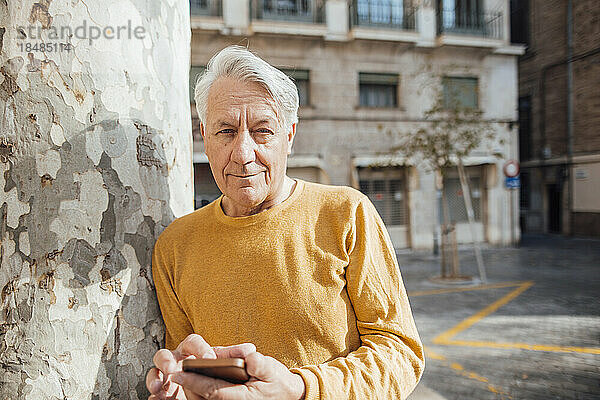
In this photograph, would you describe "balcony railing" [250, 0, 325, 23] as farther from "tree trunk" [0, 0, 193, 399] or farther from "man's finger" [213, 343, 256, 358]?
"man's finger" [213, 343, 256, 358]

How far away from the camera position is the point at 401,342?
1195 mm

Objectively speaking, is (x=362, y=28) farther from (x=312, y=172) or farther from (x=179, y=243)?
(x=179, y=243)

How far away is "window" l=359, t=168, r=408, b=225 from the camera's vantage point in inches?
587

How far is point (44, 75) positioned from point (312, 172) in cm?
1327

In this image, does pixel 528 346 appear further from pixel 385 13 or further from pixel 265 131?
pixel 385 13

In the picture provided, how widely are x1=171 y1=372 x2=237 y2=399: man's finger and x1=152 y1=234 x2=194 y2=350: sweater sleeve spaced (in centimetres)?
39

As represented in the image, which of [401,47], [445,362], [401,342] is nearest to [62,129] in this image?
[401,342]

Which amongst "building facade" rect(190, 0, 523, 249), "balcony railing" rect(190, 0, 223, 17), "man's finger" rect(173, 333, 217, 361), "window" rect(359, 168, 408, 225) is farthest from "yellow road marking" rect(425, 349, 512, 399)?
"balcony railing" rect(190, 0, 223, 17)

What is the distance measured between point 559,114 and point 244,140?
20979mm

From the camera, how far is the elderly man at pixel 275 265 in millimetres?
1212

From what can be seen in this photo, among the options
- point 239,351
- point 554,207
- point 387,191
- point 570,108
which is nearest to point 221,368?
point 239,351

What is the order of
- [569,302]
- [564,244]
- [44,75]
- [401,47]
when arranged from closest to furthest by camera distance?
[44,75] → [569,302] → [401,47] → [564,244]

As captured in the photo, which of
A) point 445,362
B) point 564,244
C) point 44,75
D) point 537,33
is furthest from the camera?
point 537,33

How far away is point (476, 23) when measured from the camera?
1581 centimetres
